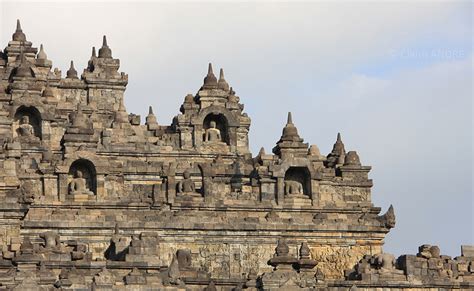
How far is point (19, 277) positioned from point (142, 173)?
63.9 ft

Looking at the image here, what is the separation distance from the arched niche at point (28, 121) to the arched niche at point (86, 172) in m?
Result: 6.16

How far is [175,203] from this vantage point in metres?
107

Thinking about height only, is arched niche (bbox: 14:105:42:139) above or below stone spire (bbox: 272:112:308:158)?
above

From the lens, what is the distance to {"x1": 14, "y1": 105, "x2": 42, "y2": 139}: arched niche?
→ 11285 cm

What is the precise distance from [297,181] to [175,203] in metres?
6.28

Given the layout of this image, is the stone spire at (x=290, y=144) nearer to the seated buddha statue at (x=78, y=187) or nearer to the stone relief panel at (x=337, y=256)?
the stone relief panel at (x=337, y=256)

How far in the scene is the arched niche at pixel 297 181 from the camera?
10900 cm

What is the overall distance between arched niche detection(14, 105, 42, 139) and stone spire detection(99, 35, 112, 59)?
8519 millimetres

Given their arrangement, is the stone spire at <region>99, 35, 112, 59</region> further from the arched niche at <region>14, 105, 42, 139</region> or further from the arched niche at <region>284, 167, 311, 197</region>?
the arched niche at <region>284, 167, 311, 197</region>

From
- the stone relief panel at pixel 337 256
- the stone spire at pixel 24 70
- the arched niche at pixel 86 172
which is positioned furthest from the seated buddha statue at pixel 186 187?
the stone spire at pixel 24 70

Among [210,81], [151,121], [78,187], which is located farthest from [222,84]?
[78,187]

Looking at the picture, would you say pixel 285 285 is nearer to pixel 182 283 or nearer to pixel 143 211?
pixel 182 283

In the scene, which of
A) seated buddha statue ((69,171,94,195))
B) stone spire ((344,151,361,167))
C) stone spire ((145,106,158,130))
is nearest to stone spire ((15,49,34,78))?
stone spire ((145,106,158,130))

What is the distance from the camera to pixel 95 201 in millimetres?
105750
